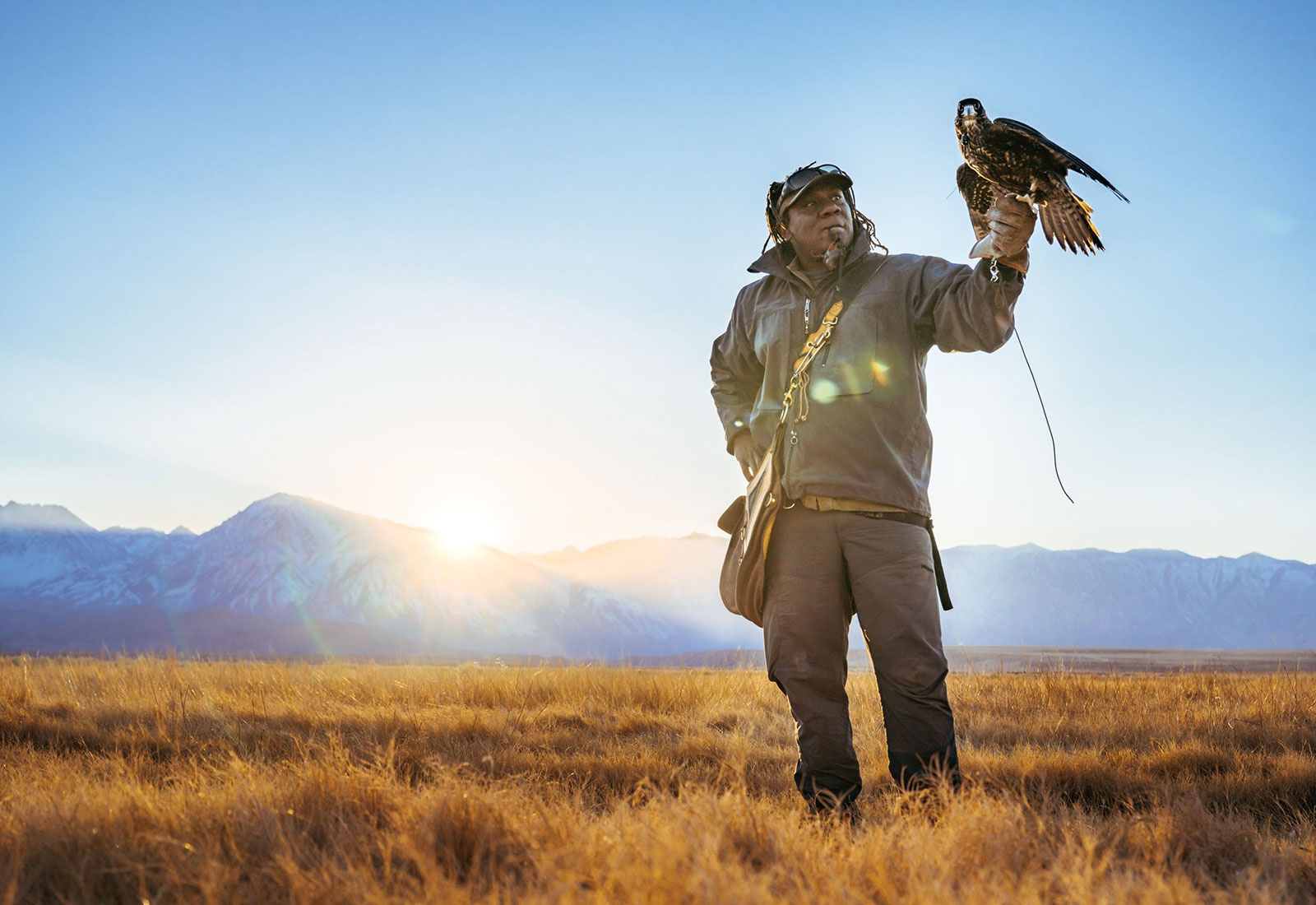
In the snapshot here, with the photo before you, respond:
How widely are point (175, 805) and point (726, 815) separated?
1.51 metres

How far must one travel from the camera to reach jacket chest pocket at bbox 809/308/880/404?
2865 mm

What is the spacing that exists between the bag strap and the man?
0.02 metres

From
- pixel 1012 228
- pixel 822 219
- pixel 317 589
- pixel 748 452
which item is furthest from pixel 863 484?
pixel 317 589

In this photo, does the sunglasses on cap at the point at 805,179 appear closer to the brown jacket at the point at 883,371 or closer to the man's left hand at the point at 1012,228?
the brown jacket at the point at 883,371

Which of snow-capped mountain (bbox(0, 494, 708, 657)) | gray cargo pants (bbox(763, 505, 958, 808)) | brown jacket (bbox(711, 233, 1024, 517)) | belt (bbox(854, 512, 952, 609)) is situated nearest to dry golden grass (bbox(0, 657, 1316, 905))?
gray cargo pants (bbox(763, 505, 958, 808))

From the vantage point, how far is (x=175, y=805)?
81.0 inches

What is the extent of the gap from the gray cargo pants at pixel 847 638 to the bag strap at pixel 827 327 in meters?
0.48

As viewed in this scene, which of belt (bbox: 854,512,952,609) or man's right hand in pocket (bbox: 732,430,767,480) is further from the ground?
man's right hand in pocket (bbox: 732,430,767,480)

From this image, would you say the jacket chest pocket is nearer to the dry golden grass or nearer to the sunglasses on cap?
the sunglasses on cap

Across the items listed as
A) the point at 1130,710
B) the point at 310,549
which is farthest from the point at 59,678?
the point at 310,549

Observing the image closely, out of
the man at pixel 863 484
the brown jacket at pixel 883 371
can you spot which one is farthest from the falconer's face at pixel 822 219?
the brown jacket at pixel 883 371

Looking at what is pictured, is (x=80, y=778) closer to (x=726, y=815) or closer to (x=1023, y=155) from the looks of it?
(x=726, y=815)

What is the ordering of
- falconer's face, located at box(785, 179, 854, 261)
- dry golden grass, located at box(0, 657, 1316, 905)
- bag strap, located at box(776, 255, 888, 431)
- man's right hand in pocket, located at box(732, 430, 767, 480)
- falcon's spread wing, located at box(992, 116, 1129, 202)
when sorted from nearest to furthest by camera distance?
dry golden grass, located at box(0, 657, 1316, 905) < falcon's spread wing, located at box(992, 116, 1129, 202) < bag strap, located at box(776, 255, 888, 431) < falconer's face, located at box(785, 179, 854, 261) < man's right hand in pocket, located at box(732, 430, 767, 480)

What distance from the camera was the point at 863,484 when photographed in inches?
109
